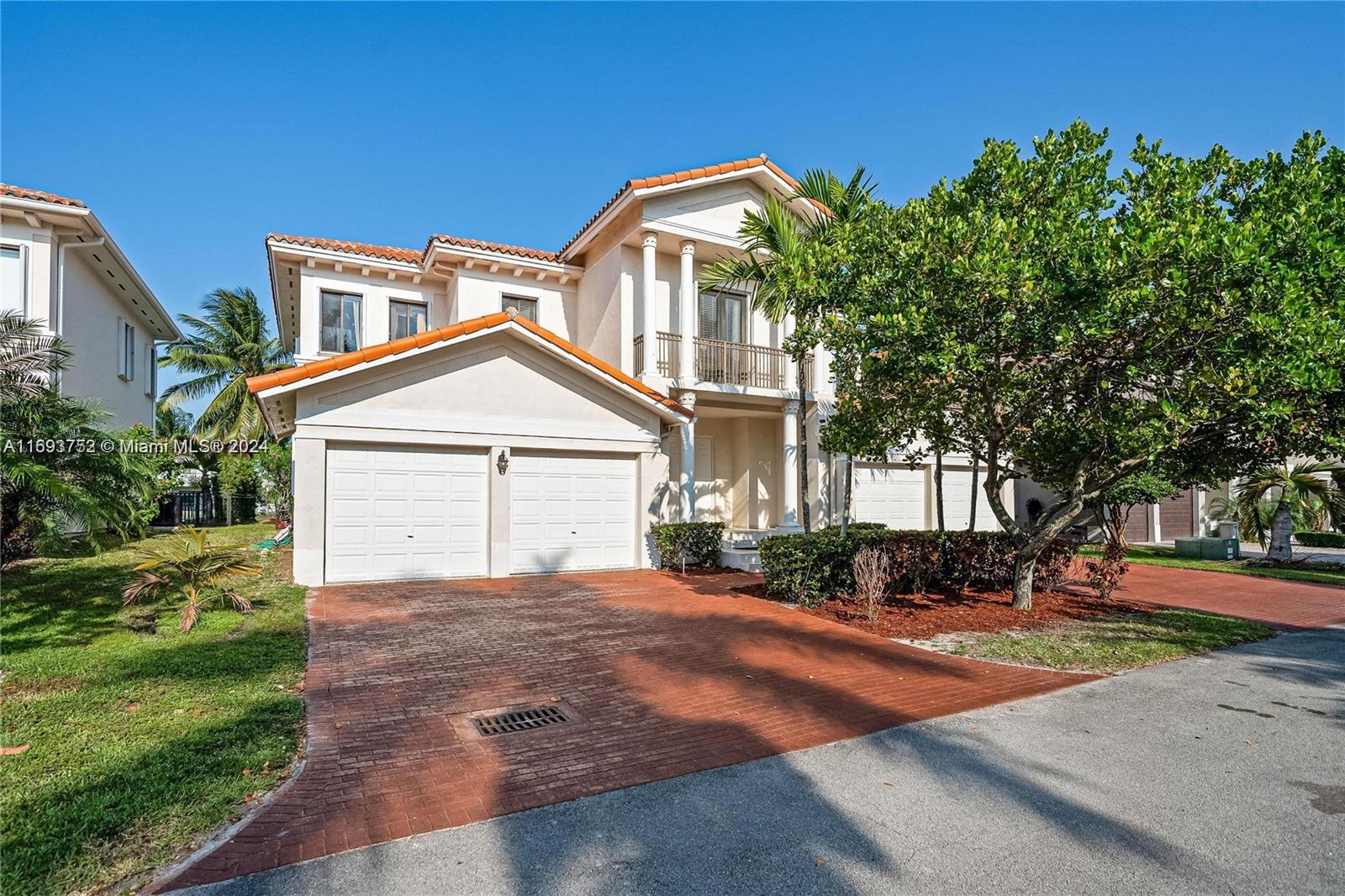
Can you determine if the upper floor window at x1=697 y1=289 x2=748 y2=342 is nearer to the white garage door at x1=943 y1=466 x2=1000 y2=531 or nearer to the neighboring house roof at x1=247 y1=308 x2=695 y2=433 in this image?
the neighboring house roof at x1=247 y1=308 x2=695 y2=433

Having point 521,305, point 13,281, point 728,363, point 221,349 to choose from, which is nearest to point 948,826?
point 728,363

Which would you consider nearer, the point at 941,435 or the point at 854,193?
the point at 941,435

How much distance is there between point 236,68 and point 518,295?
326 inches

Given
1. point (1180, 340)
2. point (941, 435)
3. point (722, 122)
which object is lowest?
point (941, 435)

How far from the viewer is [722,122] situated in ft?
52.5

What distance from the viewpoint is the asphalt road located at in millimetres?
3309

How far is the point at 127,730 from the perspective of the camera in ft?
16.4

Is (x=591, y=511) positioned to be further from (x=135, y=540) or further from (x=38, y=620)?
(x=135, y=540)

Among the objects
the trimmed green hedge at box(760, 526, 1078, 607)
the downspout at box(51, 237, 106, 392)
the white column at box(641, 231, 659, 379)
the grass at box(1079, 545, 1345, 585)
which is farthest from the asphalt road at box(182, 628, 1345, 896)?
the downspout at box(51, 237, 106, 392)

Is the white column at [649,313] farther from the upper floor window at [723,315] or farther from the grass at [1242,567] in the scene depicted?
the grass at [1242,567]

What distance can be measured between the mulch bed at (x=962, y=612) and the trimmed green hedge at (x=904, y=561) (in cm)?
29

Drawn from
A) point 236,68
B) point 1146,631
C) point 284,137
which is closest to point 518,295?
point 284,137

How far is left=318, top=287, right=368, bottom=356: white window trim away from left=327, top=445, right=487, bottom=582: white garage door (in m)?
5.85

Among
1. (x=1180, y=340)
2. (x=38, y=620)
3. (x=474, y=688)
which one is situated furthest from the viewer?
(x=38, y=620)
